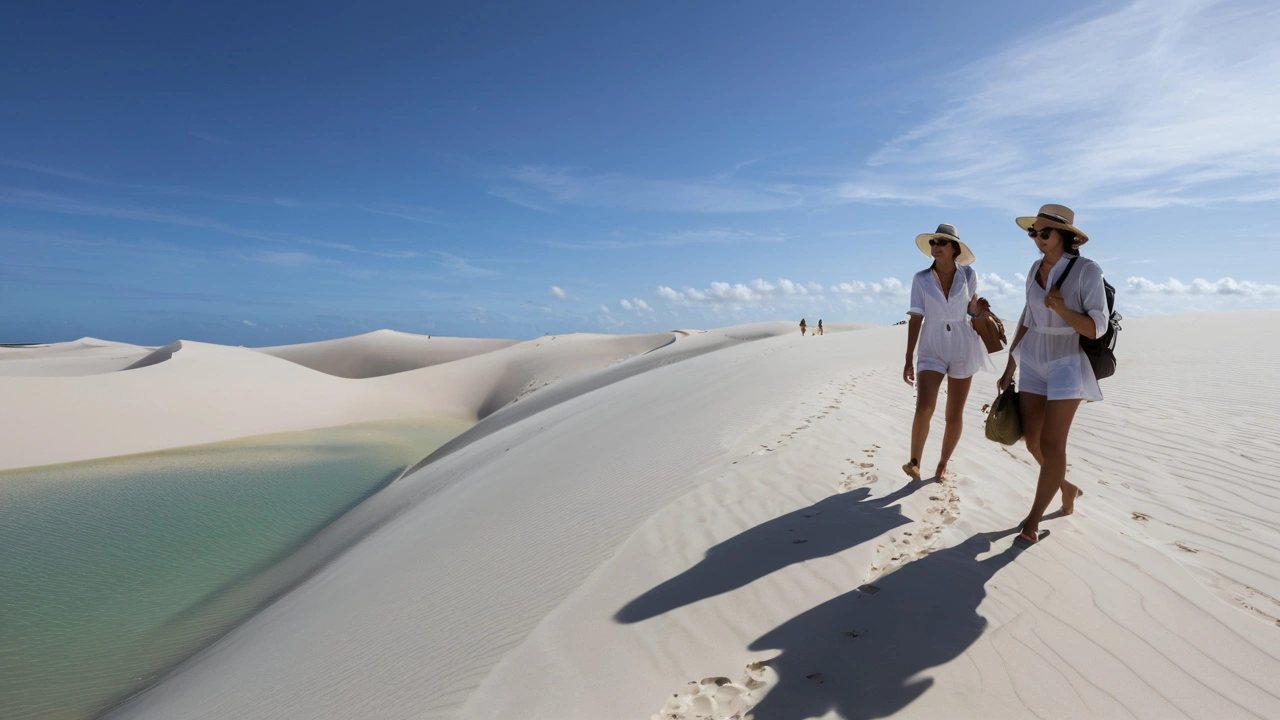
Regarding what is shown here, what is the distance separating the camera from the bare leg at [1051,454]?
3.42 m

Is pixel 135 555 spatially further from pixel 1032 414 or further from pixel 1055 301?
pixel 1055 301

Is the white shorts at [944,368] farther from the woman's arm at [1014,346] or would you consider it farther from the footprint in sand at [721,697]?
the footprint in sand at [721,697]

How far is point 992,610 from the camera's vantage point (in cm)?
288

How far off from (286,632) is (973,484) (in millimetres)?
5529

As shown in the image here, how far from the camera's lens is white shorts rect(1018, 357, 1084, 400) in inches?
133

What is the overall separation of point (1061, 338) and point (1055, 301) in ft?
0.90

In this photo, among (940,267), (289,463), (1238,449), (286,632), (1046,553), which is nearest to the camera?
(1046,553)

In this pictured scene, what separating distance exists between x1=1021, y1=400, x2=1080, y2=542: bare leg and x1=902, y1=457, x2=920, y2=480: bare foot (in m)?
1.05

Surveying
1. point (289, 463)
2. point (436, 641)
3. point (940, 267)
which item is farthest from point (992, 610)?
point (289, 463)

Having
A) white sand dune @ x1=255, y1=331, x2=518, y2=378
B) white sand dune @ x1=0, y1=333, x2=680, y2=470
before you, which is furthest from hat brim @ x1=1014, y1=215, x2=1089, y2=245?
white sand dune @ x1=255, y1=331, x2=518, y2=378

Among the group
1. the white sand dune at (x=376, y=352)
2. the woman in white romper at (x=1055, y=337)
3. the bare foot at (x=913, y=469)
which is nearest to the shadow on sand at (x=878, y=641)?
the woman in white romper at (x=1055, y=337)

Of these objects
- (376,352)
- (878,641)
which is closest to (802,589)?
(878,641)

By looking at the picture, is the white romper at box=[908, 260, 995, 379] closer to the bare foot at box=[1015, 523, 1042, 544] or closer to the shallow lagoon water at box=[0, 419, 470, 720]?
the bare foot at box=[1015, 523, 1042, 544]

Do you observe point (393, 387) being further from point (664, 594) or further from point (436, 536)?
point (664, 594)
